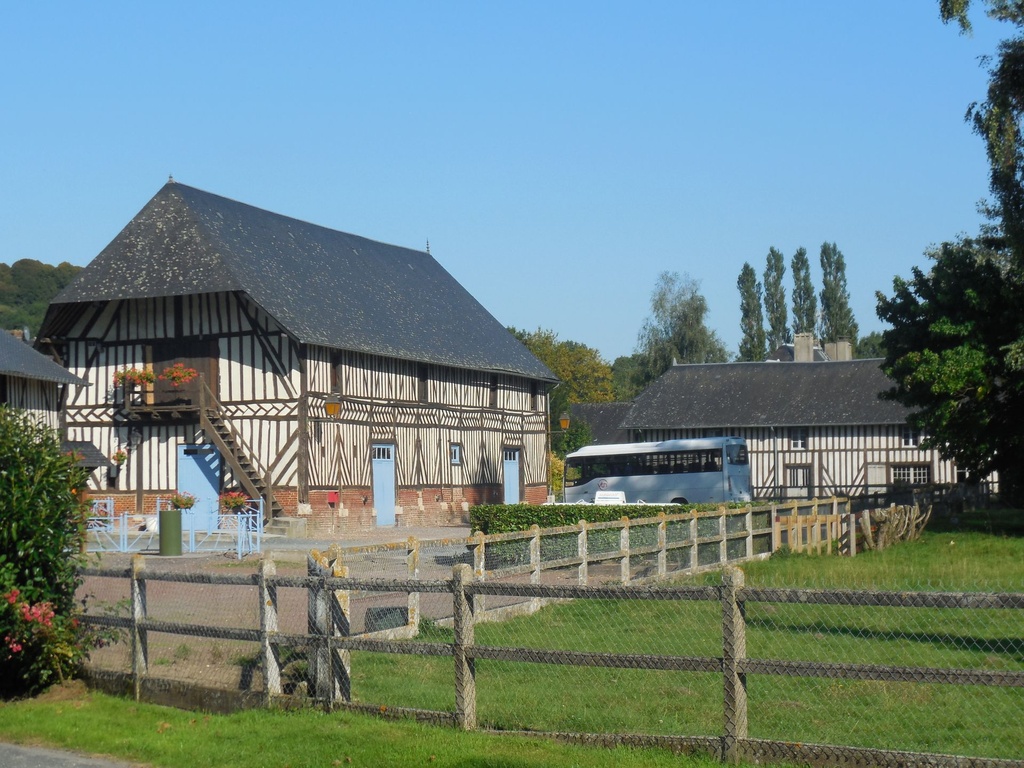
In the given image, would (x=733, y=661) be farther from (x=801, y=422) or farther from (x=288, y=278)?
(x=801, y=422)

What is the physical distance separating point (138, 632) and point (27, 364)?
21.9m

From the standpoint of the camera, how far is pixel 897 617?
1366 cm

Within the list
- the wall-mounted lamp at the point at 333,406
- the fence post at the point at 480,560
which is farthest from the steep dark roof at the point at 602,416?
the fence post at the point at 480,560

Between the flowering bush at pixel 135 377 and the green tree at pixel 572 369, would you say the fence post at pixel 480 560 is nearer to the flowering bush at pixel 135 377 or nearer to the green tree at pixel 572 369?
the flowering bush at pixel 135 377

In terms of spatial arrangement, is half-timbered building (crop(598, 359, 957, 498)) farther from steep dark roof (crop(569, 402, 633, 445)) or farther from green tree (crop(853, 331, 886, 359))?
green tree (crop(853, 331, 886, 359))

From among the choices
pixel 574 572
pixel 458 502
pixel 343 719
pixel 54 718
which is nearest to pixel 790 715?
pixel 343 719

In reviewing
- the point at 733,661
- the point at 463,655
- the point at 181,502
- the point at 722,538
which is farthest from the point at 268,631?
the point at 181,502

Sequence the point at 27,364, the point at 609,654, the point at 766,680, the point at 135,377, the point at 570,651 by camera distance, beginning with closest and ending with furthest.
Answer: the point at 609,654 < the point at 570,651 < the point at 766,680 < the point at 27,364 < the point at 135,377

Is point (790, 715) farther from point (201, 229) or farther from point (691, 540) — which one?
point (201, 229)

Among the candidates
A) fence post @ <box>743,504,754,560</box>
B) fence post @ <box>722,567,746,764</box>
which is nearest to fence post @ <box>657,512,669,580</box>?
fence post @ <box>743,504,754,560</box>

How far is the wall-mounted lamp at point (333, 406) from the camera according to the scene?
31.5 metres

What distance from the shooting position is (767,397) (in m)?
53.5

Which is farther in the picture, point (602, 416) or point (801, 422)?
point (602, 416)

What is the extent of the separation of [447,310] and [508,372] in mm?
3276
